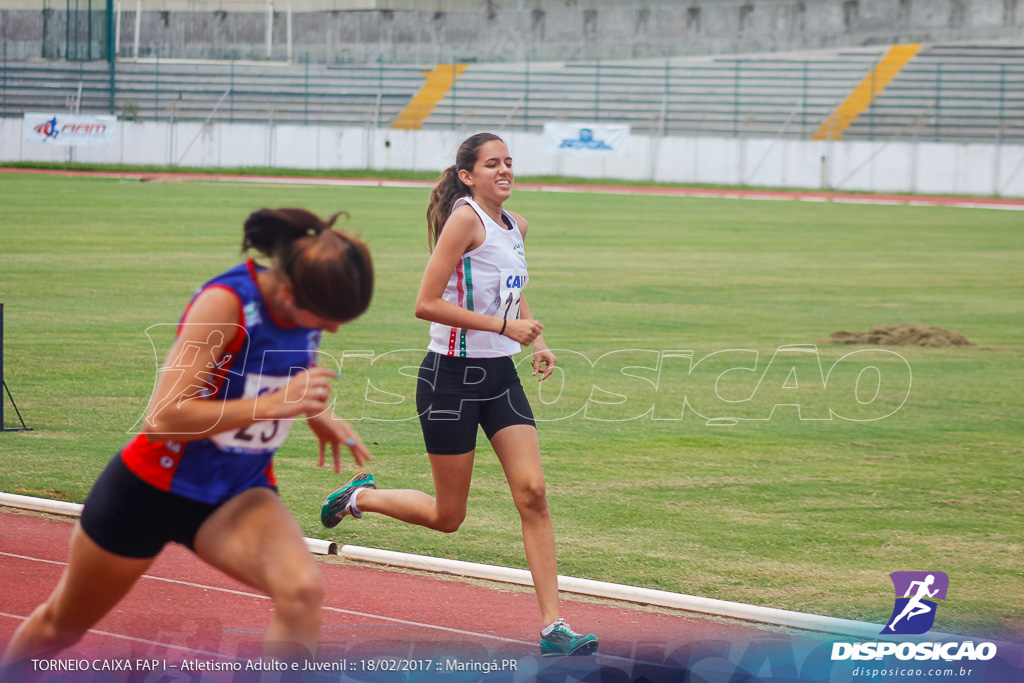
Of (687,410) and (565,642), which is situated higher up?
(687,410)

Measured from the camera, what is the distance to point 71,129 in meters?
48.0

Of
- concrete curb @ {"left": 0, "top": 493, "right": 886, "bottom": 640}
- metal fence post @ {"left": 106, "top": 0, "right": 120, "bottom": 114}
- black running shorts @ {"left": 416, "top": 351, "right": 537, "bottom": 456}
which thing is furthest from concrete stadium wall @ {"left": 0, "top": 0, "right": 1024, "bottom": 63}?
black running shorts @ {"left": 416, "top": 351, "right": 537, "bottom": 456}

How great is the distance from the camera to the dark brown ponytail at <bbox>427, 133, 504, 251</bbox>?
18.3 feet

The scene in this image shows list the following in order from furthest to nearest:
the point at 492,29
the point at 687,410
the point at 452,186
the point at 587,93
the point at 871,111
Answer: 1. the point at 492,29
2. the point at 587,93
3. the point at 871,111
4. the point at 687,410
5. the point at 452,186

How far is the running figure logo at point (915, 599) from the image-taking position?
5.41 meters

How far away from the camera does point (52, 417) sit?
9680mm

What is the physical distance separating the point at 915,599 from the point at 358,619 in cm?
261

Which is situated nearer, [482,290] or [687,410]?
[482,290]

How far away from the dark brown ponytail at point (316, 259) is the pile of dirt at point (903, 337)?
11.4 meters

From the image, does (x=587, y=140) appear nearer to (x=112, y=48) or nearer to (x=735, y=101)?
(x=735, y=101)

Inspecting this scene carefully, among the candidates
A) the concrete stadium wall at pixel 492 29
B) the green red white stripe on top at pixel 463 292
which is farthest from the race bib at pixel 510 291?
the concrete stadium wall at pixel 492 29

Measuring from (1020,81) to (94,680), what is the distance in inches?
2040

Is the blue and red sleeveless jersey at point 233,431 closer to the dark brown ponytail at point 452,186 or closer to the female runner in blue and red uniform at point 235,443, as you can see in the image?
the female runner in blue and red uniform at point 235,443

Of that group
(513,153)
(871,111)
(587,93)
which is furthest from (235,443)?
(587,93)
